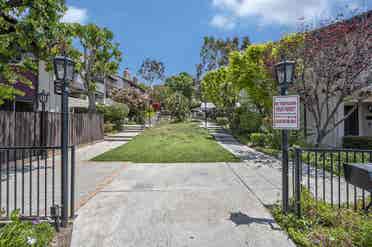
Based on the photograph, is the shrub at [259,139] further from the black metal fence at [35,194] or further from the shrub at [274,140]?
the black metal fence at [35,194]

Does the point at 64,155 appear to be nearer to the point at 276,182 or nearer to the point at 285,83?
the point at 285,83

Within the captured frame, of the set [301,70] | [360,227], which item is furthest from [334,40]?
[360,227]

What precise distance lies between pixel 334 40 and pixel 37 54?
1085 cm

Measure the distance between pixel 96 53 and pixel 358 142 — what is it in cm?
1665

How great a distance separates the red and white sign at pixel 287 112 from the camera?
367cm

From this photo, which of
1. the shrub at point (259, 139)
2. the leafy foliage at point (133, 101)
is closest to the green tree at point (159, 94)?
the leafy foliage at point (133, 101)

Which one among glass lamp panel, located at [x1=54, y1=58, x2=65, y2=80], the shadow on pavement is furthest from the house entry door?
glass lamp panel, located at [x1=54, y1=58, x2=65, y2=80]

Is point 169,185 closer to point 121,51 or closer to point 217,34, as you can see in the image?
point 121,51

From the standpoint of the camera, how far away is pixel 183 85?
51.2 m

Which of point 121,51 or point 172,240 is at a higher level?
point 121,51

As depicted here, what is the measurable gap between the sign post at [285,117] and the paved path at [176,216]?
26.7 inches

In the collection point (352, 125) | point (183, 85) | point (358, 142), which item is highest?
point (183, 85)

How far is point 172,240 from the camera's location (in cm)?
315

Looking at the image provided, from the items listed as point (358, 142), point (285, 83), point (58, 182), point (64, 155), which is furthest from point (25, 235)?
point (358, 142)
